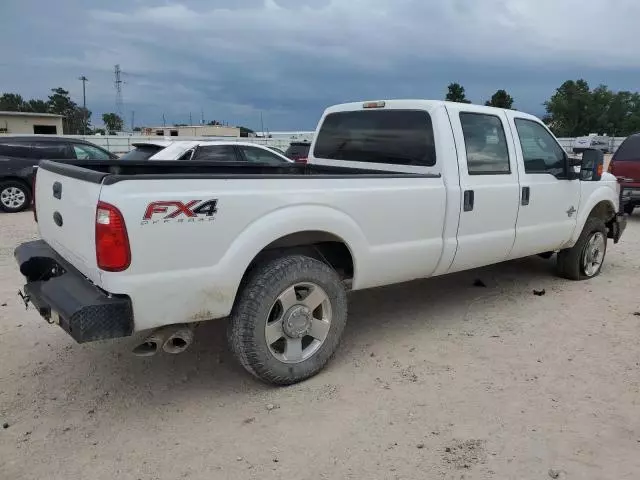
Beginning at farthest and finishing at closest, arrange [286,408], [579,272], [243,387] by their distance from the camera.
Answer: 1. [579,272]
2. [243,387]
3. [286,408]

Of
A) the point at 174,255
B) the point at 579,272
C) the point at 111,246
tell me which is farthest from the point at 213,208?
the point at 579,272

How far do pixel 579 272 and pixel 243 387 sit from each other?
174 inches

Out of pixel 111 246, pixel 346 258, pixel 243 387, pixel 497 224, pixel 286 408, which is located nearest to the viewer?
pixel 111 246

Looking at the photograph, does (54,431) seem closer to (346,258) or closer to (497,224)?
(346,258)

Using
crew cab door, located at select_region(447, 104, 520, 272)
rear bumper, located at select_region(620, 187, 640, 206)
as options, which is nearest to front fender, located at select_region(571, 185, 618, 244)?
crew cab door, located at select_region(447, 104, 520, 272)

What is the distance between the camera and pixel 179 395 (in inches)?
147

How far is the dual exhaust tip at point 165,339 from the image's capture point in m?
3.30

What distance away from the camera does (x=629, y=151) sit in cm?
1152

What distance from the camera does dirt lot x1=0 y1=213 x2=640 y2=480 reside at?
298cm

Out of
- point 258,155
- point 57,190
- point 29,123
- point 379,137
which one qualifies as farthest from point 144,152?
point 29,123

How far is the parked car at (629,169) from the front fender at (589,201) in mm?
5430

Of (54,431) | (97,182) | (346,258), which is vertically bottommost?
(54,431)

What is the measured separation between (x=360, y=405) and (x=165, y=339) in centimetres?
127

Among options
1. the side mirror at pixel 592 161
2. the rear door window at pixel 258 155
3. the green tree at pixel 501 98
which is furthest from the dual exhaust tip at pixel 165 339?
the green tree at pixel 501 98
